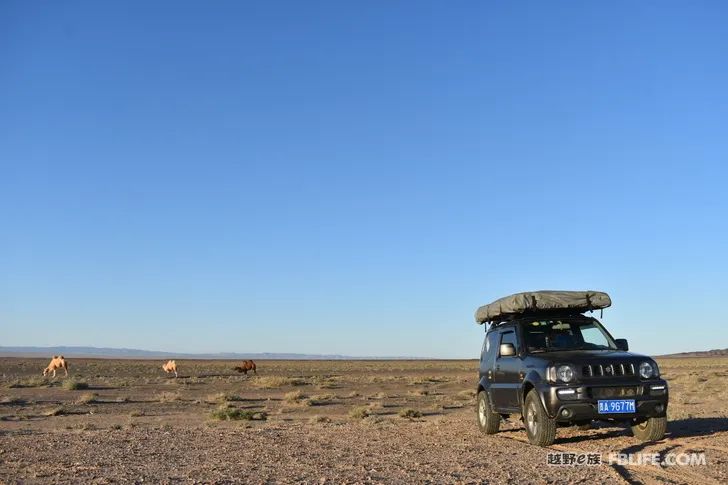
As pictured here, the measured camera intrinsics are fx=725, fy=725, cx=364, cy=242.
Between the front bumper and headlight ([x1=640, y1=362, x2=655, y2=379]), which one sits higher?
headlight ([x1=640, y1=362, x2=655, y2=379])

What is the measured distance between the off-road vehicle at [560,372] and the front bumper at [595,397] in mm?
14

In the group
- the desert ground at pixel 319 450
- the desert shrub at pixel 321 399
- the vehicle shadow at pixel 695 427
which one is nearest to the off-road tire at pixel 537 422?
the desert ground at pixel 319 450

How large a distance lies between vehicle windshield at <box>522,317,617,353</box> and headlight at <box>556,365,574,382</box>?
1.24m

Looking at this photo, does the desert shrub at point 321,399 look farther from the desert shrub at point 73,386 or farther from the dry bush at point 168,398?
the desert shrub at point 73,386

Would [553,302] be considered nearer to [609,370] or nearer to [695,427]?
[609,370]

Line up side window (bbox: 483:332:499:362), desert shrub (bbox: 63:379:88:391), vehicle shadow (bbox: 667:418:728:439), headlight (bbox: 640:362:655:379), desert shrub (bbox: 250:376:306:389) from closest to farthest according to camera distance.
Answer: headlight (bbox: 640:362:655:379) → vehicle shadow (bbox: 667:418:728:439) → side window (bbox: 483:332:499:362) → desert shrub (bbox: 63:379:88:391) → desert shrub (bbox: 250:376:306:389)

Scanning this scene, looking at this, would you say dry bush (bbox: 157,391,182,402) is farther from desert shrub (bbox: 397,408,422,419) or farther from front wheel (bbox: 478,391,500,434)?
front wheel (bbox: 478,391,500,434)

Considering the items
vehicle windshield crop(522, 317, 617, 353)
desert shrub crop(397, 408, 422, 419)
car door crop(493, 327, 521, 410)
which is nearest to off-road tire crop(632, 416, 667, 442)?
vehicle windshield crop(522, 317, 617, 353)

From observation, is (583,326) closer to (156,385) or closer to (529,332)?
(529,332)


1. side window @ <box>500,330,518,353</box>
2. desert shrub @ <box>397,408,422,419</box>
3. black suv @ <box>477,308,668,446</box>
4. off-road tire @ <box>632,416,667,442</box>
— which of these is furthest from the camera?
desert shrub @ <box>397,408,422,419</box>

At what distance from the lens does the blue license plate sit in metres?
9.87

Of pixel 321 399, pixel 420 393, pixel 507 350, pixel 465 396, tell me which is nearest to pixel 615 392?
pixel 507 350

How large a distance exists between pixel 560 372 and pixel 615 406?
2.76ft

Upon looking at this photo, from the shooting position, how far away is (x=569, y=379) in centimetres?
1012
